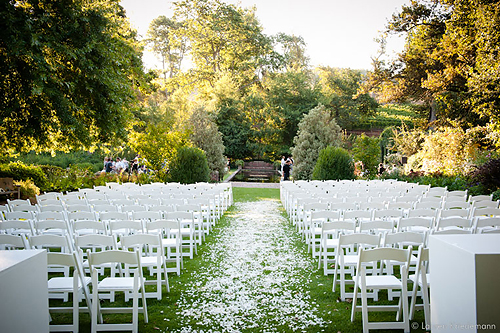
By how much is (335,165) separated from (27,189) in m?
13.4

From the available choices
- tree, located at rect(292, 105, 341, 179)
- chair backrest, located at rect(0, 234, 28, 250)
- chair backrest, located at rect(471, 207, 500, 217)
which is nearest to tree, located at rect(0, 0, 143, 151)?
chair backrest, located at rect(0, 234, 28, 250)

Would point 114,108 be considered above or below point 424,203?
above

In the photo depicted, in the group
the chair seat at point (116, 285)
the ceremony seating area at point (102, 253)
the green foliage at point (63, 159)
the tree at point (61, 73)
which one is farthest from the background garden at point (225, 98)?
the chair seat at point (116, 285)

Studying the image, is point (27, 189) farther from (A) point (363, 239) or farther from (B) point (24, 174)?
(A) point (363, 239)

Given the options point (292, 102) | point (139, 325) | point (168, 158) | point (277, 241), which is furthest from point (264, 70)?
point (139, 325)

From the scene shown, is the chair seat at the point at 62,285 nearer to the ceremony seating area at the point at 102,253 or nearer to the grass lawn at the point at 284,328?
the ceremony seating area at the point at 102,253

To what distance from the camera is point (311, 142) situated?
2423 centimetres

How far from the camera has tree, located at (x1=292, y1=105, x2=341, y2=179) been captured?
23.7 metres

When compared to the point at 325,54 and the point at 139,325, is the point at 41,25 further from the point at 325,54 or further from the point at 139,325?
the point at 325,54

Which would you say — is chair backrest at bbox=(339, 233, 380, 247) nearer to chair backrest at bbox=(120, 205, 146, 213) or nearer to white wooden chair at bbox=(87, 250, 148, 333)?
white wooden chair at bbox=(87, 250, 148, 333)

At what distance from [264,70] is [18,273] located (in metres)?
44.3

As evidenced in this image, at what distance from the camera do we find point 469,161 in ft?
52.3

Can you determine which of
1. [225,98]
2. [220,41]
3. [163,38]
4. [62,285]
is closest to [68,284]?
[62,285]

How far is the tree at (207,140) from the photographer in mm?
25250
